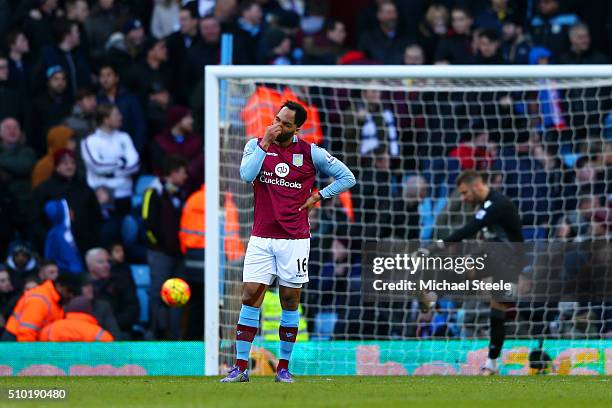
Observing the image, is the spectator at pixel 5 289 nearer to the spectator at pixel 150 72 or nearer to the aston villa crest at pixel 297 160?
the spectator at pixel 150 72

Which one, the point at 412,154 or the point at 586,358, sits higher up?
the point at 412,154

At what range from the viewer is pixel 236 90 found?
13.6m

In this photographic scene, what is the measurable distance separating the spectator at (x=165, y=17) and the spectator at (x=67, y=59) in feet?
4.23

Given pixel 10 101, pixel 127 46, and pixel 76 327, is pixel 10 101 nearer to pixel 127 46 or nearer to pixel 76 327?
pixel 127 46

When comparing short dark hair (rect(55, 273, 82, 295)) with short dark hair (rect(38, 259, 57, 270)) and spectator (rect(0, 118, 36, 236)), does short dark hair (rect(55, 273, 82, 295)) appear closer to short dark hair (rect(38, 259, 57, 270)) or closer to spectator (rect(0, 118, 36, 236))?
short dark hair (rect(38, 259, 57, 270))

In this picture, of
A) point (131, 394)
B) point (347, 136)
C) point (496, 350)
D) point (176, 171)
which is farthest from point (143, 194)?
point (131, 394)

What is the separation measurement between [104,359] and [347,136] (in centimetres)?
389

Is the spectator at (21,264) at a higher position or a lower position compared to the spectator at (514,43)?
lower

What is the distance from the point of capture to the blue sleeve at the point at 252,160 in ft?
33.6

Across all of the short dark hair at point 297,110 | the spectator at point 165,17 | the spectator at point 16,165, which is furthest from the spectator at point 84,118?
the short dark hair at point 297,110

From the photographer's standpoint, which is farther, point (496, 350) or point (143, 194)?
point (143, 194)

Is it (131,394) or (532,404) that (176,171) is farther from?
(532,404)

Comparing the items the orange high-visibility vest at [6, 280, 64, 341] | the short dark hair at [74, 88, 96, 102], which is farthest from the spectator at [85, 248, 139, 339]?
the short dark hair at [74, 88, 96, 102]

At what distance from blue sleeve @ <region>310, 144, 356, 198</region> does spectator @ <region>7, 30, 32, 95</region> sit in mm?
7165
